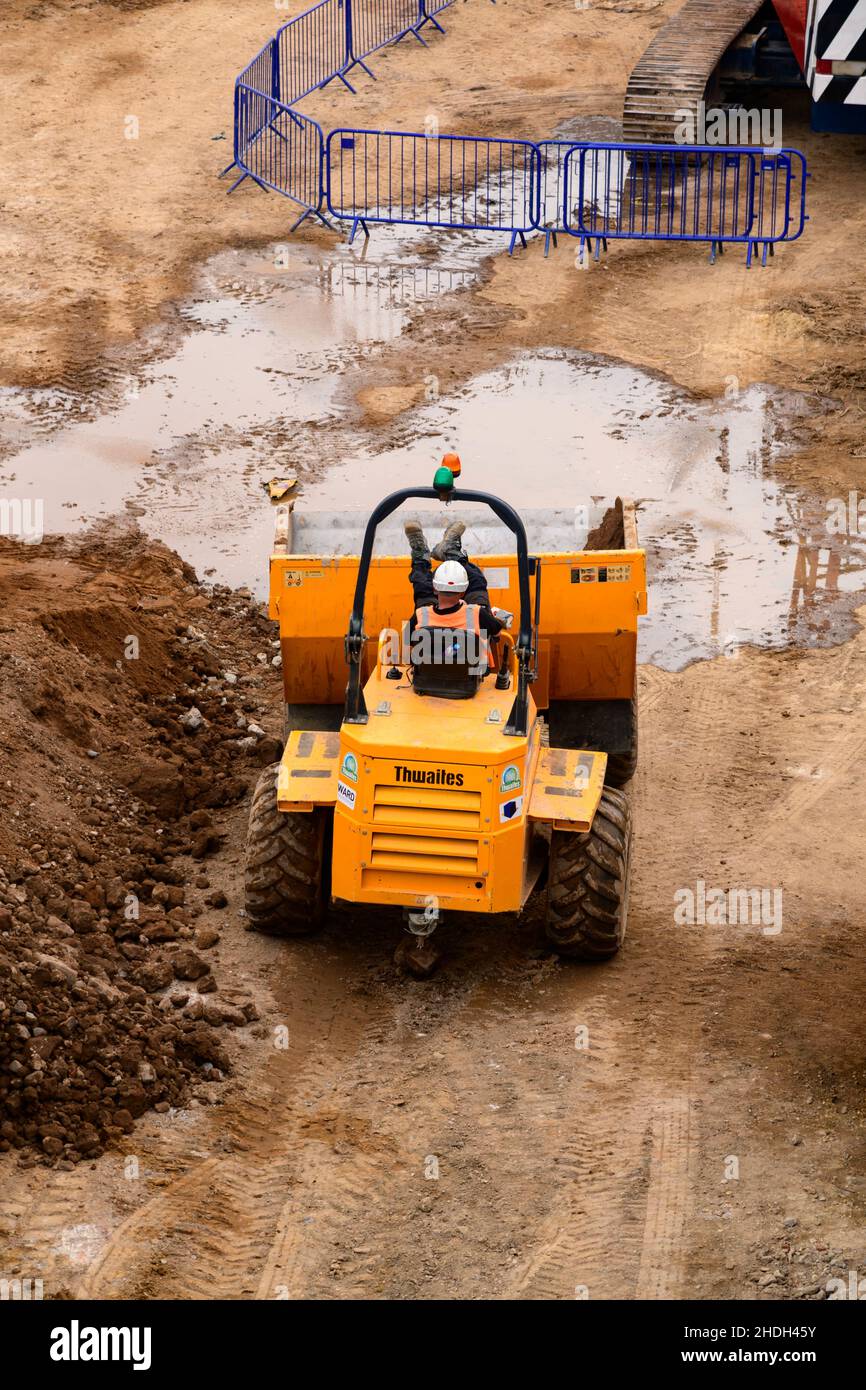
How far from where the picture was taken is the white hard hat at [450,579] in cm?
943

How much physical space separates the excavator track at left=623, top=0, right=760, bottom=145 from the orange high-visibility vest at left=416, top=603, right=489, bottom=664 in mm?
13482

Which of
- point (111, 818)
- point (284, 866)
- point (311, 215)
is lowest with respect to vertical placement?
point (111, 818)

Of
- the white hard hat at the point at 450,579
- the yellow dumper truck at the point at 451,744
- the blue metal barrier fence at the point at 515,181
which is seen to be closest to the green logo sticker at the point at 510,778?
the yellow dumper truck at the point at 451,744

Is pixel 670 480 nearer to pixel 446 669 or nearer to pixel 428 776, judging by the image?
pixel 446 669

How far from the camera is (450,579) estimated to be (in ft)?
30.9

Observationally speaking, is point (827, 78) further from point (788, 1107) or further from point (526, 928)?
point (788, 1107)

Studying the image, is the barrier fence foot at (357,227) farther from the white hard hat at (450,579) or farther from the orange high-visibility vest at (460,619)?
the white hard hat at (450,579)

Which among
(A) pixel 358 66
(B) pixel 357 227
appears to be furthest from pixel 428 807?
(A) pixel 358 66

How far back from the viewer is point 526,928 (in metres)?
10.5

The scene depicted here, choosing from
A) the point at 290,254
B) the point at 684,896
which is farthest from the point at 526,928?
the point at 290,254

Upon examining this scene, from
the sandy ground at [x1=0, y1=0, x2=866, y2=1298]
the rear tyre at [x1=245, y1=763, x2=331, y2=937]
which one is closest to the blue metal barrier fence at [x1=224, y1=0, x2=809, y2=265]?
the sandy ground at [x1=0, y1=0, x2=866, y2=1298]

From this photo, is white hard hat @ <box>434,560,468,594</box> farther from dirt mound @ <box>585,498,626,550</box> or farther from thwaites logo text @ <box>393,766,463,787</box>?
dirt mound @ <box>585,498,626,550</box>

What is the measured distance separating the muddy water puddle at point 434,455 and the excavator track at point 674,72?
13.6 ft

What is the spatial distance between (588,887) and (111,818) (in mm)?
3054
